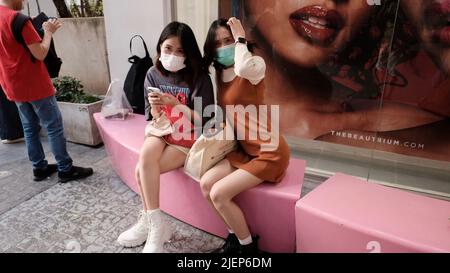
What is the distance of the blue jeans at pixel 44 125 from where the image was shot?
86.7 inches

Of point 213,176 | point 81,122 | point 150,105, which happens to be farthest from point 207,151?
point 81,122

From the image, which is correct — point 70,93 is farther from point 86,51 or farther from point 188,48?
point 188,48

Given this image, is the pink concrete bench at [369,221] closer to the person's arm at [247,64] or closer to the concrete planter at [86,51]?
the person's arm at [247,64]

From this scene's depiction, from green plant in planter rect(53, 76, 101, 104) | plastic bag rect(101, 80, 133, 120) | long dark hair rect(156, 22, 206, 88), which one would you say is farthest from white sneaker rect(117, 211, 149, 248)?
green plant in planter rect(53, 76, 101, 104)

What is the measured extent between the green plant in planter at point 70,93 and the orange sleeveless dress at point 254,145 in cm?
191

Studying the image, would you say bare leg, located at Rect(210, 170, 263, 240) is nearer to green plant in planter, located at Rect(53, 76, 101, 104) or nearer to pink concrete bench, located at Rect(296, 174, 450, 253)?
pink concrete bench, located at Rect(296, 174, 450, 253)

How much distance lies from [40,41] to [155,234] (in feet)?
4.64

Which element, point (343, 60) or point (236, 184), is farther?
point (343, 60)

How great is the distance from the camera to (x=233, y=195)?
149 centimetres

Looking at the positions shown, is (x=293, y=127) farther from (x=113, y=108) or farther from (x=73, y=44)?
(x=73, y=44)

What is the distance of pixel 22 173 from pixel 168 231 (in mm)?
1530

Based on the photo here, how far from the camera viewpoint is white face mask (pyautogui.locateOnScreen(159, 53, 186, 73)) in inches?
64.0

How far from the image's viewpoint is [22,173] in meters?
2.49
